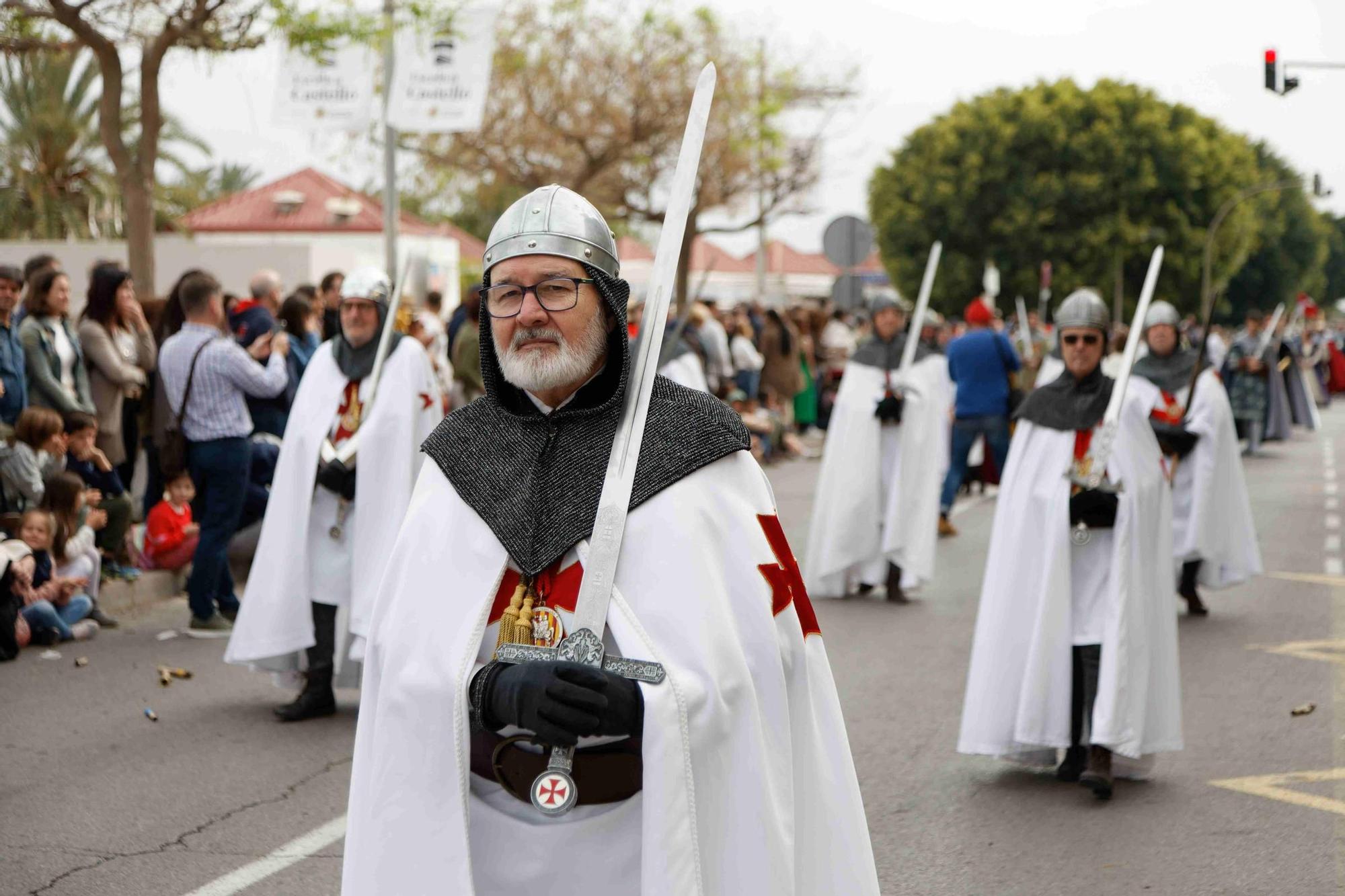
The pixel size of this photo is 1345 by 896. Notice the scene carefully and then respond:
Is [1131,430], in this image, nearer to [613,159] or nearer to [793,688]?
[793,688]

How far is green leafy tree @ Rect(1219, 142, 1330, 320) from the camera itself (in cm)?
8538

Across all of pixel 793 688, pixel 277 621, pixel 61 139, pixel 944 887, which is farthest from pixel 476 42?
pixel 61 139

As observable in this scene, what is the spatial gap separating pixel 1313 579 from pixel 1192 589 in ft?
6.33

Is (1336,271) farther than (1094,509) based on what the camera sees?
Yes

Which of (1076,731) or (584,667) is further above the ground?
(584,667)

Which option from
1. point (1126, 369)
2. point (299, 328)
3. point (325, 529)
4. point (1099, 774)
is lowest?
point (1099, 774)

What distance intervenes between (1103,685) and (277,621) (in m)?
3.41

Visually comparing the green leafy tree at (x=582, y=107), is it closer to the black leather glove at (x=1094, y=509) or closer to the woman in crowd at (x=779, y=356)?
the woman in crowd at (x=779, y=356)

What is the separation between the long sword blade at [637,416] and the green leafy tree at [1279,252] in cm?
7909

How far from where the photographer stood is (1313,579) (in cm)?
1236

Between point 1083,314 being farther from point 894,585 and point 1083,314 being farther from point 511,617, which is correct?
point 894,585

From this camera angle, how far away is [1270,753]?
7047 millimetres

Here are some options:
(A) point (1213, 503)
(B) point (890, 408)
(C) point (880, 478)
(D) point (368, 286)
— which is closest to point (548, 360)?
(D) point (368, 286)

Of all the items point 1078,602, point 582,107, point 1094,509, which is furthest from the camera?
point 582,107
